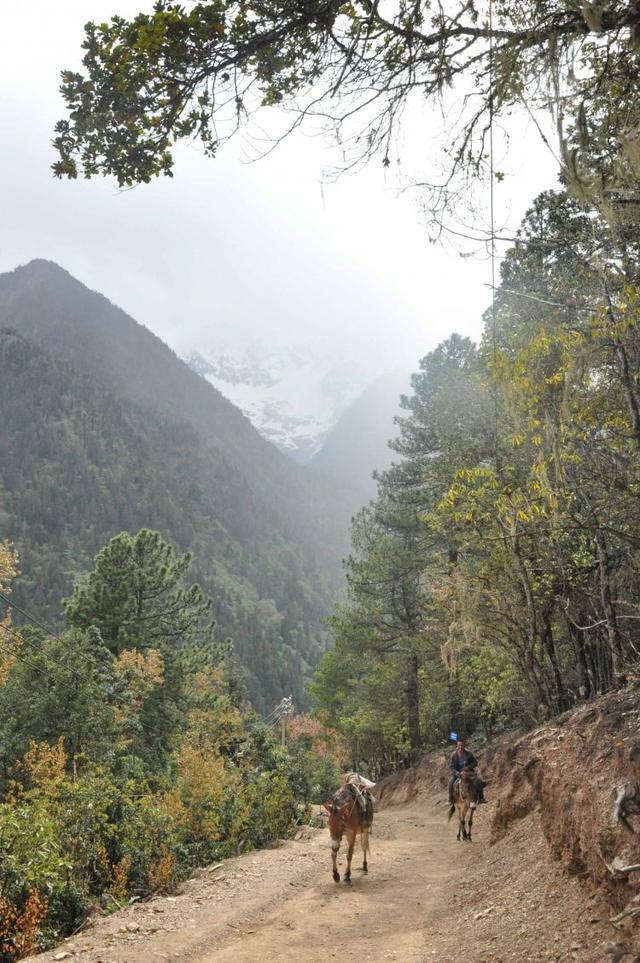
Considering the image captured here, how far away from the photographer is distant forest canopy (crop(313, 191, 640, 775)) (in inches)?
272

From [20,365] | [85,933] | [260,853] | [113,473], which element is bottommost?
[260,853]

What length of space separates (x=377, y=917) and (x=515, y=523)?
560cm

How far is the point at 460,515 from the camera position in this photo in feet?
28.7

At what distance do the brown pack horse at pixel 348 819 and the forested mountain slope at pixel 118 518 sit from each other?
88099 mm

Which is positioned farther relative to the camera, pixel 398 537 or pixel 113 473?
pixel 113 473

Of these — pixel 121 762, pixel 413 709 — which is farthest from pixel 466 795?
pixel 413 709

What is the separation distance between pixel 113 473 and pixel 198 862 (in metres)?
164

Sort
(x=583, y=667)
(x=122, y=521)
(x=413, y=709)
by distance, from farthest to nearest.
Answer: (x=122, y=521)
(x=413, y=709)
(x=583, y=667)

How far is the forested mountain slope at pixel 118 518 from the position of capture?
367ft

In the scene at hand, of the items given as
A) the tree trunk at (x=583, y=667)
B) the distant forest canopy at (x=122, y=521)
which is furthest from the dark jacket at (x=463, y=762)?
the distant forest canopy at (x=122, y=521)

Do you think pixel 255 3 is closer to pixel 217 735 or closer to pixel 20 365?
pixel 217 735

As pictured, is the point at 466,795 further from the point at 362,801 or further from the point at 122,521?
the point at 122,521

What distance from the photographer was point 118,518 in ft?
490

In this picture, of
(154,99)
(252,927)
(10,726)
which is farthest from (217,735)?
(154,99)
